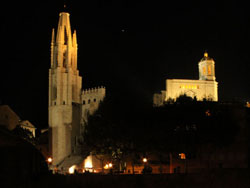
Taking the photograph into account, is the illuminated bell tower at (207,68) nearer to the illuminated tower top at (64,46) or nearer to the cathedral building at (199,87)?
the cathedral building at (199,87)

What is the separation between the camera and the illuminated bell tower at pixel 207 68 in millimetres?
99588

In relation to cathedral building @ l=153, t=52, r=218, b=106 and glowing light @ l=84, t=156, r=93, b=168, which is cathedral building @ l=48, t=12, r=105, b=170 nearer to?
glowing light @ l=84, t=156, r=93, b=168

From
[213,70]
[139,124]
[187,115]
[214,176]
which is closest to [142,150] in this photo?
[139,124]

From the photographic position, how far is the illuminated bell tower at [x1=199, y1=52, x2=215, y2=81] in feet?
327

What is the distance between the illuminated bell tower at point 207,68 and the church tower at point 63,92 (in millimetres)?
30854

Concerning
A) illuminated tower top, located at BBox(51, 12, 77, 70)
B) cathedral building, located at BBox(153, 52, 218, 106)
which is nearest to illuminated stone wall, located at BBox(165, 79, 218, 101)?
cathedral building, located at BBox(153, 52, 218, 106)

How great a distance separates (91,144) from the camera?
54.3 meters

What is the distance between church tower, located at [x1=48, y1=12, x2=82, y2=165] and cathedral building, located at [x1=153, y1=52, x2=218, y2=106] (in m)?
16.7

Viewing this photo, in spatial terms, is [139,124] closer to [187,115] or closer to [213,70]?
[187,115]

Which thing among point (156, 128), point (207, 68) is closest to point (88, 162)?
point (156, 128)

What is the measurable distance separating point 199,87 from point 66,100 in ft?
98.4

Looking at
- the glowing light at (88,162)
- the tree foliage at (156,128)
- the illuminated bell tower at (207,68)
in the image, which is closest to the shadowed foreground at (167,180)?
the tree foliage at (156,128)

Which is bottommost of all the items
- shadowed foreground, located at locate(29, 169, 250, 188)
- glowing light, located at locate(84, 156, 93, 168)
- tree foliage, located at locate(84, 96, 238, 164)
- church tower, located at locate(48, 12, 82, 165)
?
shadowed foreground, located at locate(29, 169, 250, 188)

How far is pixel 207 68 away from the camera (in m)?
101
